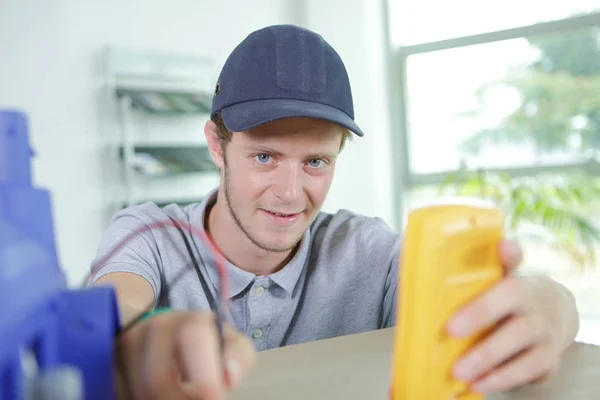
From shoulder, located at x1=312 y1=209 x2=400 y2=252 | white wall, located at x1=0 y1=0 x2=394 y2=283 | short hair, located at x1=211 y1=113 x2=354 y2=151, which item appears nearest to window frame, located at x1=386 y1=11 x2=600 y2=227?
white wall, located at x1=0 y1=0 x2=394 y2=283

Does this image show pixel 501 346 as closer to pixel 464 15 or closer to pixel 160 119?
pixel 160 119

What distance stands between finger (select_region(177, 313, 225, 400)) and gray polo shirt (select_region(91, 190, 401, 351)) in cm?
64

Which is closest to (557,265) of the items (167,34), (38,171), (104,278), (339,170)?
(339,170)

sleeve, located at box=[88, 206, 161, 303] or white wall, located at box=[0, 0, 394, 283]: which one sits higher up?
white wall, located at box=[0, 0, 394, 283]

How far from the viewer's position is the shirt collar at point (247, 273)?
1.08 m

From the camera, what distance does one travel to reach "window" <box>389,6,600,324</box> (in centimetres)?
313

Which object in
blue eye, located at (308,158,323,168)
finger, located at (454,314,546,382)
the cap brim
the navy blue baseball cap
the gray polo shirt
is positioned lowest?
the gray polo shirt

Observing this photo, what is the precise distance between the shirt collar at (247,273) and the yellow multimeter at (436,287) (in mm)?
645

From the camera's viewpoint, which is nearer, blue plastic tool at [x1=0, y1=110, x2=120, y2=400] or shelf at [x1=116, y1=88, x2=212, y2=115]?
blue plastic tool at [x1=0, y1=110, x2=120, y2=400]

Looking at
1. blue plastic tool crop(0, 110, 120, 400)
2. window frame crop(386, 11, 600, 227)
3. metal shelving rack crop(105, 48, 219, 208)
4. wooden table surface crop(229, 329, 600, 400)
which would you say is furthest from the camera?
window frame crop(386, 11, 600, 227)

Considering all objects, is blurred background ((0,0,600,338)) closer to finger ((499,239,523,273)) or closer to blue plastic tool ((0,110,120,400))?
finger ((499,239,523,273))

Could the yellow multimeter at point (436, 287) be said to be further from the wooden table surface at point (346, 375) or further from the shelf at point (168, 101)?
the shelf at point (168, 101)

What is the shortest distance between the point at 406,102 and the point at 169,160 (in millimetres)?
1665

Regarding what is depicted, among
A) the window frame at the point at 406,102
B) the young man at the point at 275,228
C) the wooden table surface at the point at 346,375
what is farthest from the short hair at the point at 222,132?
the window frame at the point at 406,102
